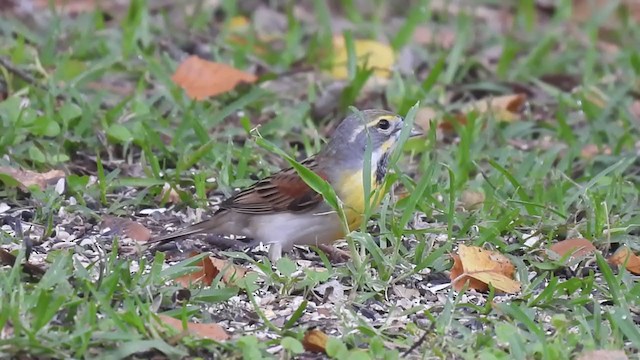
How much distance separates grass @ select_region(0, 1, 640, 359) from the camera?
4672mm

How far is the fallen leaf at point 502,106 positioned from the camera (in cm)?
771

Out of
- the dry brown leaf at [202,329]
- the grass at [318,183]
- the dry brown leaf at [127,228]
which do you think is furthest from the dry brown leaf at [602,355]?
the dry brown leaf at [127,228]

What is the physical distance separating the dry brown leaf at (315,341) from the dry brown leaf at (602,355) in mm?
868

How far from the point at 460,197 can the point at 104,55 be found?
252 centimetres

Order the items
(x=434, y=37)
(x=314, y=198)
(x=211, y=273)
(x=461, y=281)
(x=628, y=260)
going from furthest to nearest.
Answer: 1. (x=434, y=37)
2. (x=314, y=198)
3. (x=628, y=260)
4. (x=461, y=281)
5. (x=211, y=273)

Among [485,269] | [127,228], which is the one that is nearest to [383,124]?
[485,269]

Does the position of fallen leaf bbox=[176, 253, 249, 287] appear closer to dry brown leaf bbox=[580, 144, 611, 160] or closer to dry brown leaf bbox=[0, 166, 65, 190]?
dry brown leaf bbox=[0, 166, 65, 190]

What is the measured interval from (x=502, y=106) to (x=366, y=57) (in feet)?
2.82

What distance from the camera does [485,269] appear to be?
210 inches

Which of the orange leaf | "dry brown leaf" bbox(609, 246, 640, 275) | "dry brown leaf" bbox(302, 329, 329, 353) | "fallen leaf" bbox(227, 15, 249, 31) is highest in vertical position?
"fallen leaf" bbox(227, 15, 249, 31)

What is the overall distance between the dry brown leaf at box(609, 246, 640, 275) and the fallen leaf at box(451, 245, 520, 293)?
476mm

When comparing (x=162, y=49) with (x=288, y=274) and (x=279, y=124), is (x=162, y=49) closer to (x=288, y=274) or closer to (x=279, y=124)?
(x=279, y=124)

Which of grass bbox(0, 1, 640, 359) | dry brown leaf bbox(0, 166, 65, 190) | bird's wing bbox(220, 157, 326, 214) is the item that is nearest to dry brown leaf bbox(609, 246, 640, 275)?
grass bbox(0, 1, 640, 359)

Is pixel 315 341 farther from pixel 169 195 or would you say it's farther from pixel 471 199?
pixel 471 199
